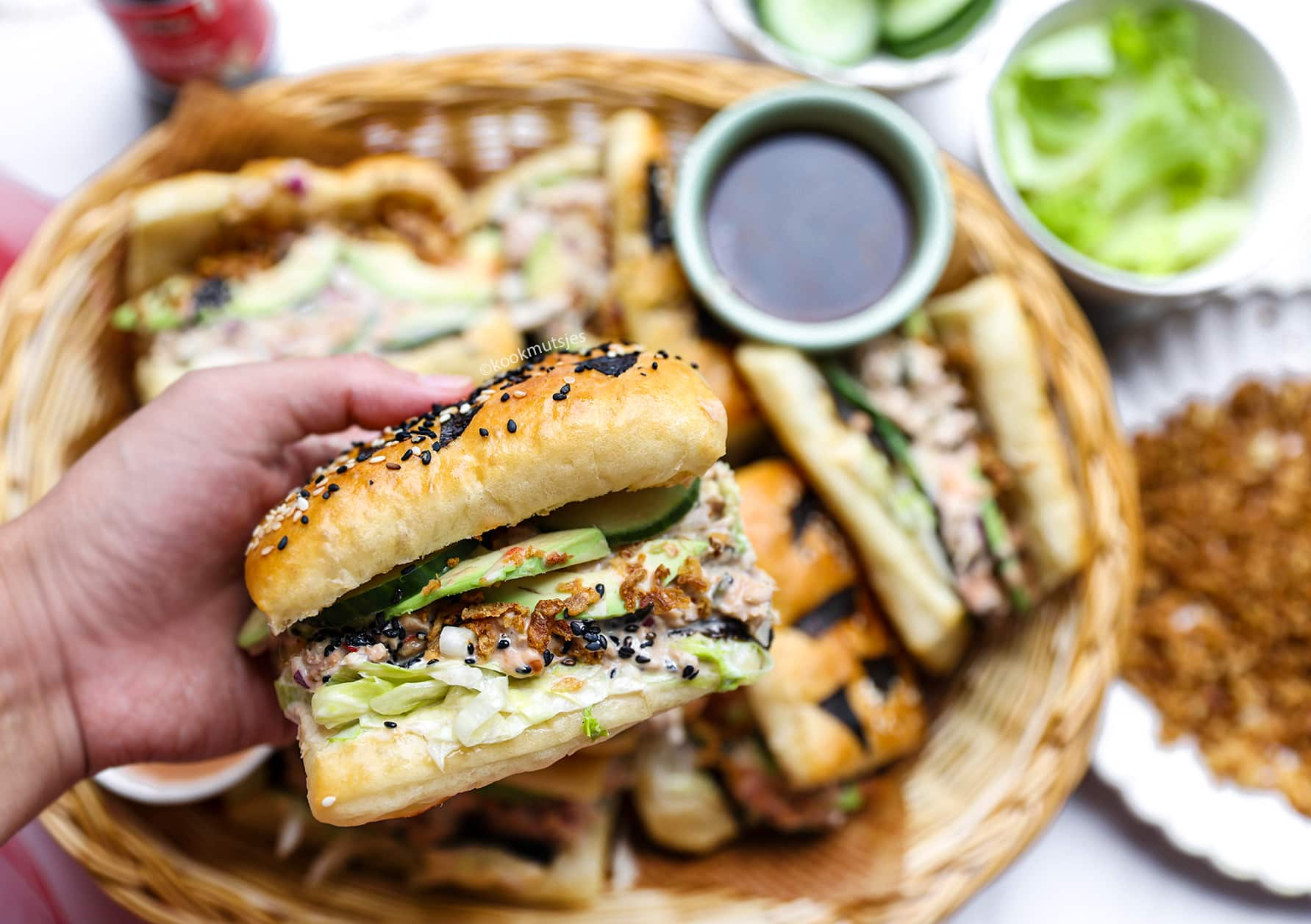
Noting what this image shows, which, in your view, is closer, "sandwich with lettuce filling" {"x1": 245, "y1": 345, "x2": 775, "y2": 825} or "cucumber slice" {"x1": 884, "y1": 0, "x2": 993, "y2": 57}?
"sandwich with lettuce filling" {"x1": 245, "y1": 345, "x2": 775, "y2": 825}

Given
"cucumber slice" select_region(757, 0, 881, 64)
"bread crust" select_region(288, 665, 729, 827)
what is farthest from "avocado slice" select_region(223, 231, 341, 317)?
"cucumber slice" select_region(757, 0, 881, 64)

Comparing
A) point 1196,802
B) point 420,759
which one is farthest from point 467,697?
point 1196,802

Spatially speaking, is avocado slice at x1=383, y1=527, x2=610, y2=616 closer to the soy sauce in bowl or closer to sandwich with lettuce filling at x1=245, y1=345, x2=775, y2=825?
sandwich with lettuce filling at x1=245, y1=345, x2=775, y2=825

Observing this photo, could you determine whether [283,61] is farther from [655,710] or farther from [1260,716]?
[1260,716]

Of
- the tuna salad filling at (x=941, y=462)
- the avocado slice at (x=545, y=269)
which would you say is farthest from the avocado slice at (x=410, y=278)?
the tuna salad filling at (x=941, y=462)

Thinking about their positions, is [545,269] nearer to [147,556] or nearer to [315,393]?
[315,393]

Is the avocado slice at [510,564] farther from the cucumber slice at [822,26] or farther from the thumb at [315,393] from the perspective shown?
the cucumber slice at [822,26]
